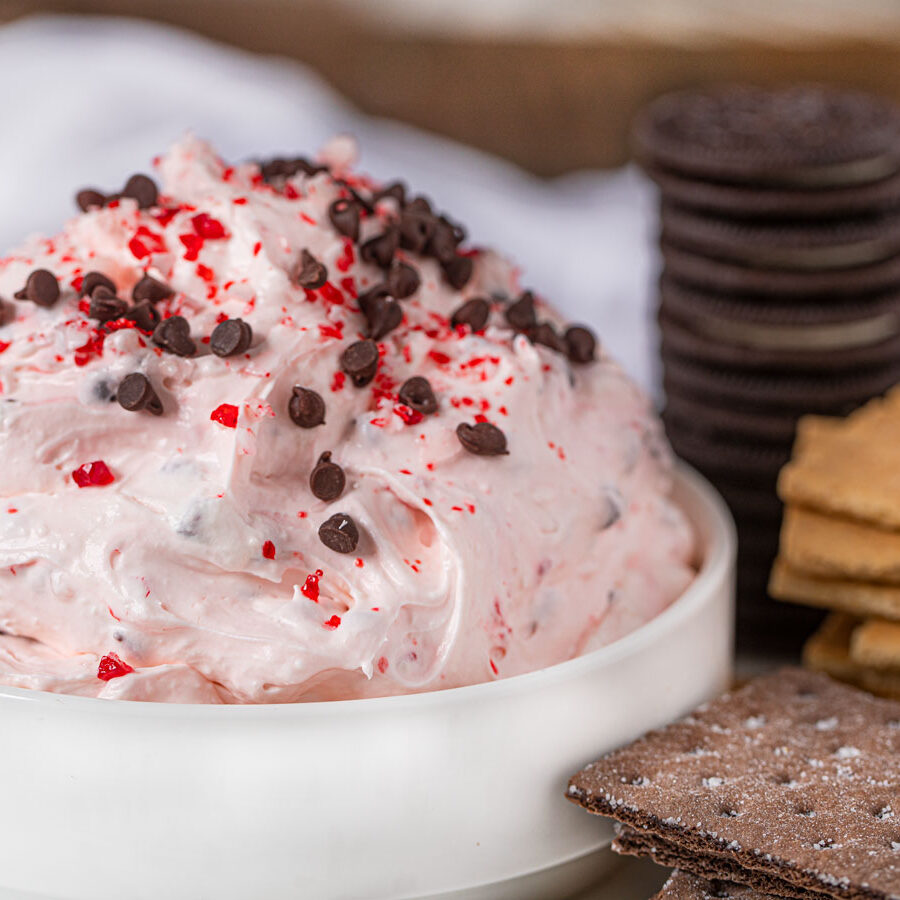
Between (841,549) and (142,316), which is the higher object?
(142,316)

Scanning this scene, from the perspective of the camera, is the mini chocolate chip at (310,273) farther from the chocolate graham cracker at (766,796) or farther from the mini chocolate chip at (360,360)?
the chocolate graham cracker at (766,796)

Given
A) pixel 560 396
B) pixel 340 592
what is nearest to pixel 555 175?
pixel 560 396

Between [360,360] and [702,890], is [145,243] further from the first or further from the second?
[702,890]

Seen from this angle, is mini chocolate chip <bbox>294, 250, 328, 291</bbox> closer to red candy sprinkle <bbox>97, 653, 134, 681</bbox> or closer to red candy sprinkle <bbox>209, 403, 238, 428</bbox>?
red candy sprinkle <bbox>209, 403, 238, 428</bbox>

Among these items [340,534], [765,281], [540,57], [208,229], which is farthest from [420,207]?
[540,57]

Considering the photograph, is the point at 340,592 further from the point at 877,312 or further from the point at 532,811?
the point at 877,312

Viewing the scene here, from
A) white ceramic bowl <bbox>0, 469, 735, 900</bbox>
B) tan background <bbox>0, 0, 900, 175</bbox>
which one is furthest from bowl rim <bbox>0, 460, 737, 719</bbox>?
tan background <bbox>0, 0, 900, 175</bbox>
